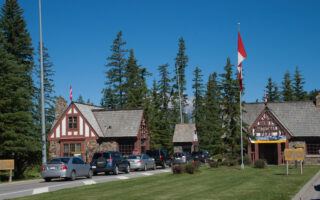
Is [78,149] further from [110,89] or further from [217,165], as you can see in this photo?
[110,89]

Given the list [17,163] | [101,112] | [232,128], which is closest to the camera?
[17,163]

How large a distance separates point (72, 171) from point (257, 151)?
2813cm

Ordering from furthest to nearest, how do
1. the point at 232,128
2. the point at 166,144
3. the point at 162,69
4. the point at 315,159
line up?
the point at 162,69
the point at 166,144
the point at 315,159
the point at 232,128

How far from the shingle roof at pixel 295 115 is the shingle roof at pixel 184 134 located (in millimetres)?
15737

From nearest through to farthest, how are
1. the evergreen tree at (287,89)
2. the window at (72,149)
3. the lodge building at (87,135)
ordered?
the lodge building at (87,135)
the window at (72,149)
the evergreen tree at (287,89)

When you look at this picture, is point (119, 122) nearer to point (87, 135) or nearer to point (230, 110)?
point (87, 135)

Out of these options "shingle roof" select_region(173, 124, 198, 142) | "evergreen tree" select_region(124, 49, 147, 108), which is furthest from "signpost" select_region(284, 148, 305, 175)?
"evergreen tree" select_region(124, 49, 147, 108)

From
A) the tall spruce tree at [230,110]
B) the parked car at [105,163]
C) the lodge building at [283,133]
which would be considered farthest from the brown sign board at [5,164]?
the lodge building at [283,133]

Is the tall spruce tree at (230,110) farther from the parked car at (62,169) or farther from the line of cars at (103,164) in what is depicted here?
the parked car at (62,169)

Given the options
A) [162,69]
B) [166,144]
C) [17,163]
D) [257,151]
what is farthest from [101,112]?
[162,69]

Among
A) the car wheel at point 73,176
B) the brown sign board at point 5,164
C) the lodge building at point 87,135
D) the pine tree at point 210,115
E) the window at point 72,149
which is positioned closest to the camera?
the car wheel at point 73,176

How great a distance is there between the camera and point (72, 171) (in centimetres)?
2950

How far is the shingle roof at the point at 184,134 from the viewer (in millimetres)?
72750

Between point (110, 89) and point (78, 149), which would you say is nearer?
point (78, 149)
